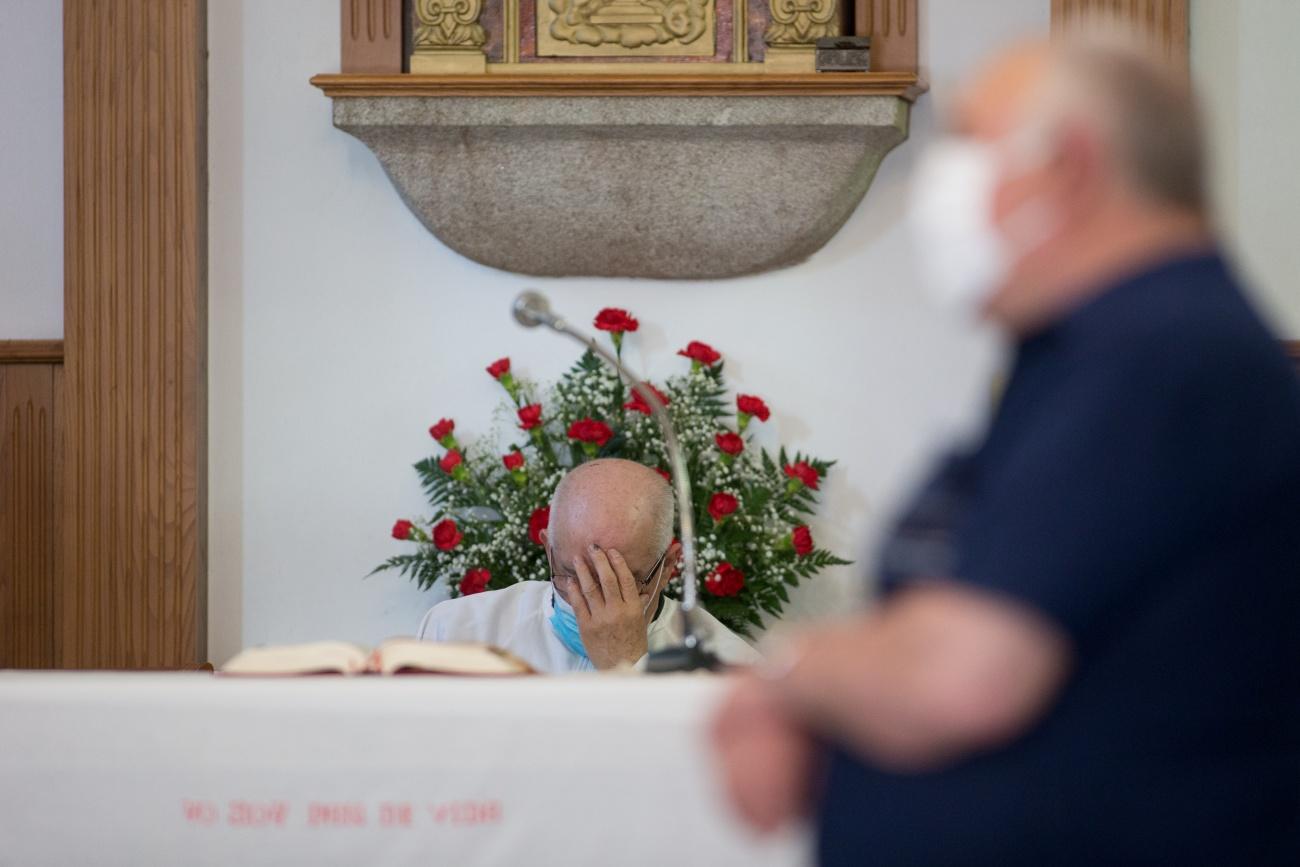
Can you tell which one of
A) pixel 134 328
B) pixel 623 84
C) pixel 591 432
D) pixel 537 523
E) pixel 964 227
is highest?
pixel 623 84

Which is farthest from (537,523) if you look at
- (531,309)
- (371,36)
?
(531,309)

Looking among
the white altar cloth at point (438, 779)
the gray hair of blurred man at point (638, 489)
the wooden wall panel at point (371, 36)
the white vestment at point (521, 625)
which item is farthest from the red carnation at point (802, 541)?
the white altar cloth at point (438, 779)

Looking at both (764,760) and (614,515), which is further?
(614,515)

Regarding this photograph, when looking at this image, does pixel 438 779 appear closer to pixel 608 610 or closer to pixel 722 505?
pixel 608 610

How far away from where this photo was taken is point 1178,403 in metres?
1.07

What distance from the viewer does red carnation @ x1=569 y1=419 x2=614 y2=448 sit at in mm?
4281

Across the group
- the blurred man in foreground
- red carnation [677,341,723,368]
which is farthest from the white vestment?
the blurred man in foreground

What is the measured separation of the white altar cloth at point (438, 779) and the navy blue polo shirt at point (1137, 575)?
109 centimetres

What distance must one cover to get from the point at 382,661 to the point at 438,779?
0.24 meters

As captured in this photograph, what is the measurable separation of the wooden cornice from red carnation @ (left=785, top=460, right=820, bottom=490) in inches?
38.8

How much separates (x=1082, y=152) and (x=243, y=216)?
3863 mm

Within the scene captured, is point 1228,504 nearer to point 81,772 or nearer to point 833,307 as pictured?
point 81,772

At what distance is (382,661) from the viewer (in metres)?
2.44

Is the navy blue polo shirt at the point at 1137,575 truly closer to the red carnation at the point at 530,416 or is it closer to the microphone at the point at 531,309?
the microphone at the point at 531,309
